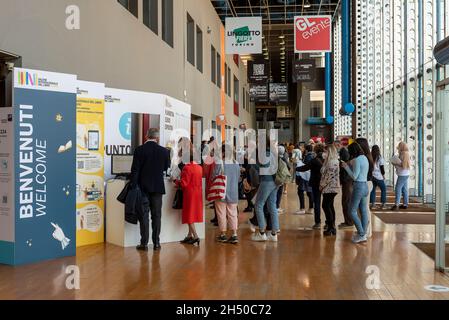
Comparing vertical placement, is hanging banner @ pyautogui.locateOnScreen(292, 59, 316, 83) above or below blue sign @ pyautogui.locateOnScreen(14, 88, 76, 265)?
above

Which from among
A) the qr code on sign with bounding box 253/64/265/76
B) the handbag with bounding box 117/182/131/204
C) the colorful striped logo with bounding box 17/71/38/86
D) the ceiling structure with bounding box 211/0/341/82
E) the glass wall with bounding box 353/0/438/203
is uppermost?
the ceiling structure with bounding box 211/0/341/82

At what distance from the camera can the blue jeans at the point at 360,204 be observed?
762 cm

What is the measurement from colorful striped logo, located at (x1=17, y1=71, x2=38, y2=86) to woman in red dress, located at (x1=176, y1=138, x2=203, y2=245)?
2.22m

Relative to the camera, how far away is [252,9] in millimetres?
24125

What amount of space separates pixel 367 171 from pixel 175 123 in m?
4.62

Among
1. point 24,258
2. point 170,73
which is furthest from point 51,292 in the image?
point 170,73

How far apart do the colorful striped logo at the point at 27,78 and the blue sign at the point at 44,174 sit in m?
0.09

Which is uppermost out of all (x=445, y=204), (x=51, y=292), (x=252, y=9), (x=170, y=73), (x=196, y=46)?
(x=252, y=9)

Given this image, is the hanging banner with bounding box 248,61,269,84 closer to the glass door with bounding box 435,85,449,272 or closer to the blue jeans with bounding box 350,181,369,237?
the blue jeans with bounding box 350,181,369,237

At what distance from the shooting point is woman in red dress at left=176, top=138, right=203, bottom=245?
290 inches

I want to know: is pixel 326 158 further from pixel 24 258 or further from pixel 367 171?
pixel 24 258

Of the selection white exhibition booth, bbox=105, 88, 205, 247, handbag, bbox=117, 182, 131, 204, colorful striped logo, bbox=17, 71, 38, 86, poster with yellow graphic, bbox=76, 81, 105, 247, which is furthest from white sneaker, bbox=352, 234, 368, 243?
colorful striped logo, bbox=17, 71, 38, 86

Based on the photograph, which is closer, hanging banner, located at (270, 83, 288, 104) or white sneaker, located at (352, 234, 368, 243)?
white sneaker, located at (352, 234, 368, 243)

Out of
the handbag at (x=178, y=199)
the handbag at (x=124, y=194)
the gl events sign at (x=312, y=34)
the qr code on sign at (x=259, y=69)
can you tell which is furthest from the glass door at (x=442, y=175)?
the qr code on sign at (x=259, y=69)
